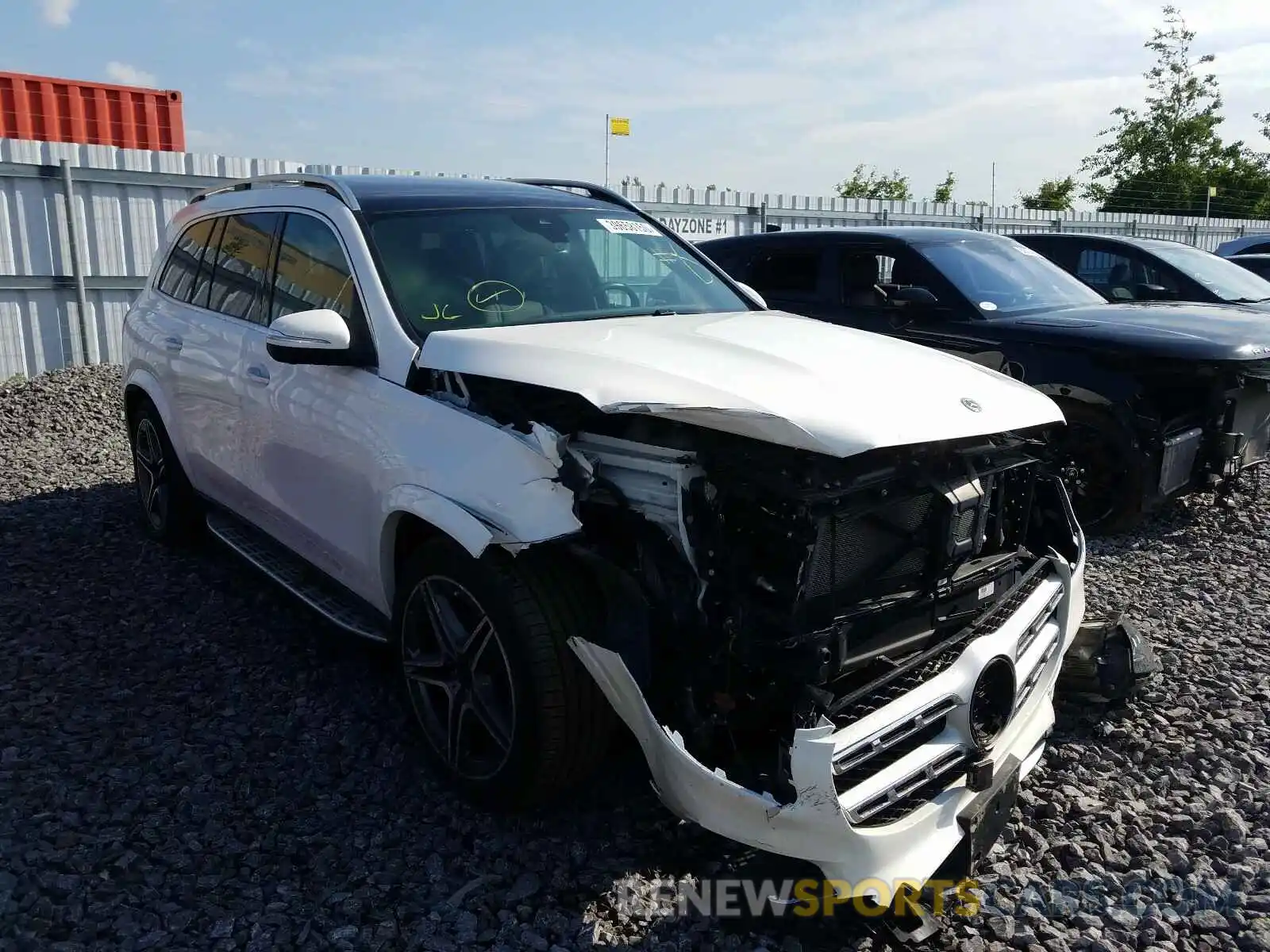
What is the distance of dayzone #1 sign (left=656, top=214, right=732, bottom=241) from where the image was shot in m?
13.4

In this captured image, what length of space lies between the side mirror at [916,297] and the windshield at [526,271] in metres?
2.26

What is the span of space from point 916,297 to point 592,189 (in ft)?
8.01

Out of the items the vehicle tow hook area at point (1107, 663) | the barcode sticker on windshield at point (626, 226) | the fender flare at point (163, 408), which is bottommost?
the vehicle tow hook area at point (1107, 663)

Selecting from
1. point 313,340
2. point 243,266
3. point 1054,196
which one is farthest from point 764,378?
point 1054,196

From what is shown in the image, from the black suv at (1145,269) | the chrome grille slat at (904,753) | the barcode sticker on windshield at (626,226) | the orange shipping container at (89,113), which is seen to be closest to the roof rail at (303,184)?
the barcode sticker on windshield at (626,226)

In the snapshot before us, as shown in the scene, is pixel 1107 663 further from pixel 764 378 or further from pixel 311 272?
pixel 311 272

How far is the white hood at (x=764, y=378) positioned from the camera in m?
2.42

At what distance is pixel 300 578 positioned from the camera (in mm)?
3953

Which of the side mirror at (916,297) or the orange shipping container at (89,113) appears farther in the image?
the orange shipping container at (89,113)

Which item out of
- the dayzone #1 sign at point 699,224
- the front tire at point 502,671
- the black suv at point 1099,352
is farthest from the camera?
the dayzone #1 sign at point 699,224

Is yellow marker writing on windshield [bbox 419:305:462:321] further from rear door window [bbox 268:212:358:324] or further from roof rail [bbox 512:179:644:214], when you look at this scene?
roof rail [bbox 512:179:644:214]

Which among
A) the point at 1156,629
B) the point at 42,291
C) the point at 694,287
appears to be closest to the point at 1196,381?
the point at 1156,629

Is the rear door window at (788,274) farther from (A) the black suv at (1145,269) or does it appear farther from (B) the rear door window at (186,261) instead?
(B) the rear door window at (186,261)

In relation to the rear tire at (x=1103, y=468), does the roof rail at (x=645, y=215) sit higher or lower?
higher
